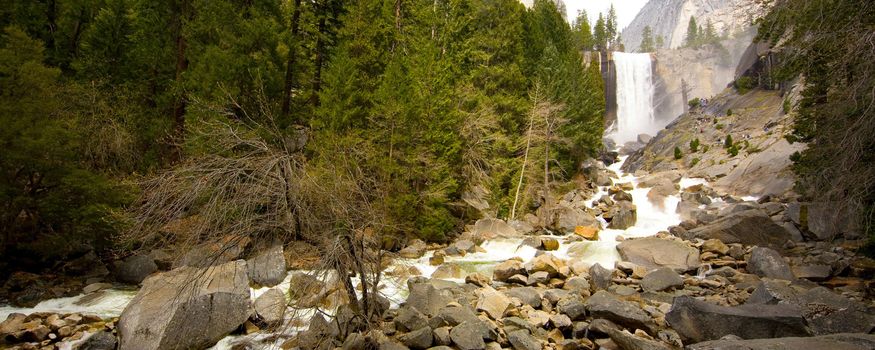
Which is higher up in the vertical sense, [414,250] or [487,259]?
[414,250]

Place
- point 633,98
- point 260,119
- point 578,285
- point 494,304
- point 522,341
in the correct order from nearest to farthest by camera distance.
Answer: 1. point 522,341
2. point 494,304
3. point 578,285
4. point 260,119
5. point 633,98

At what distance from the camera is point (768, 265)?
1309cm

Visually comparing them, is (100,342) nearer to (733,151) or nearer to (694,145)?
(733,151)

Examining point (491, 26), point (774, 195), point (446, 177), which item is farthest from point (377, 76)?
point (774, 195)

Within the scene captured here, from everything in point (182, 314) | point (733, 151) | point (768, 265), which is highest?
point (182, 314)

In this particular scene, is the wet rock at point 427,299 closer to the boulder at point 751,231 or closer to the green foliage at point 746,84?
the boulder at point 751,231

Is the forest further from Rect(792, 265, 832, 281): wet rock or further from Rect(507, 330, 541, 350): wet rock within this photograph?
Rect(792, 265, 832, 281): wet rock

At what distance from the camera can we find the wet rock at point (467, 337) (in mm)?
8523

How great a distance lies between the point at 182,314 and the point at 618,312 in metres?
9.30

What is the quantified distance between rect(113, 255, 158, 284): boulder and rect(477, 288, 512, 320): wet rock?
32.9 feet

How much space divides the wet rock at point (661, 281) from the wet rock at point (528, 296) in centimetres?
339

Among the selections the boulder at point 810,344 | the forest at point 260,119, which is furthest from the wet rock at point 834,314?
the forest at point 260,119

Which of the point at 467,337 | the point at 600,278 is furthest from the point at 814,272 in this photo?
the point at 467,337

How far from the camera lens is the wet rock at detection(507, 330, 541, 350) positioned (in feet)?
28.8
